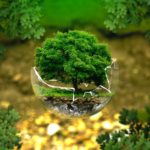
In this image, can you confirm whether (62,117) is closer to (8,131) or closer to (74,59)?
(8,131)

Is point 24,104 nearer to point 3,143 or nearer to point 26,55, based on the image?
point 26,55

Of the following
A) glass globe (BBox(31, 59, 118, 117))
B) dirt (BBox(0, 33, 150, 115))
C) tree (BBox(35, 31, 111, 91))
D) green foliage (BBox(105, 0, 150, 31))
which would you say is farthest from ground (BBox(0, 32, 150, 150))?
tree (BBox(35, 31, 111, 91))

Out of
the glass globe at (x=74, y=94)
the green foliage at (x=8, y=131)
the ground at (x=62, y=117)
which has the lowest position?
the ground at (x=62, y=117)

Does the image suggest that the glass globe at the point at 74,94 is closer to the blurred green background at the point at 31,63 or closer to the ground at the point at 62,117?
the blurred green background at the point at 31,63

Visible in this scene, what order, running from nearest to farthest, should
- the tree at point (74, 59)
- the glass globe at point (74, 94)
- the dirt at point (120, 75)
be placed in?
the tree at point (74, 59) → the glass globe at point (74, 94) → the dirt at point (120, 75)

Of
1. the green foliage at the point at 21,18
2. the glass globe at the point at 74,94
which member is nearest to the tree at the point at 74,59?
the glass globe at the point at 74,94
